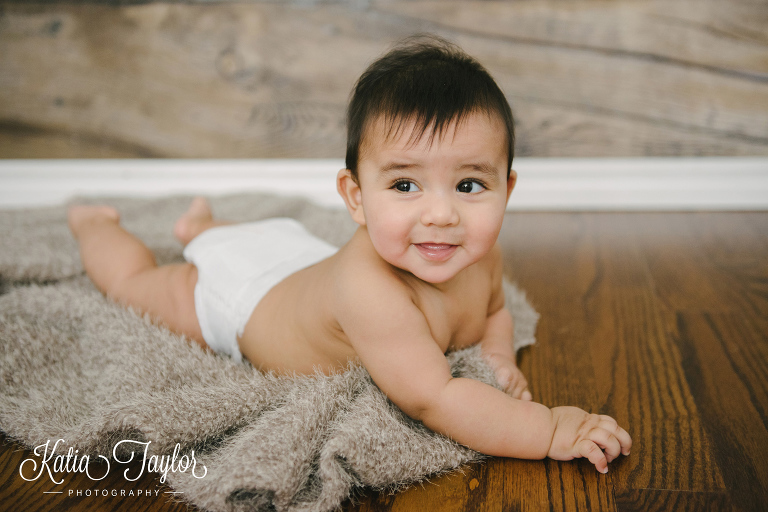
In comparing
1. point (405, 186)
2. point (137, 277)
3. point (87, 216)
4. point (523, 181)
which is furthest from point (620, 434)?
point (523, 181)

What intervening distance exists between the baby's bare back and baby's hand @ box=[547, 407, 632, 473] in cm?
21

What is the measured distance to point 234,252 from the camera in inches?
43.6

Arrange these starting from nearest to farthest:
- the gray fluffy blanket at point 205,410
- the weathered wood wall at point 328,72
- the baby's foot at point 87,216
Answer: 1. the gray fluffy blanket at point 205,410
2. the baby's foot at point 87,216
3. the weathered wood wall at point 328,72

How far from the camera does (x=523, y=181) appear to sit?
1.96 m

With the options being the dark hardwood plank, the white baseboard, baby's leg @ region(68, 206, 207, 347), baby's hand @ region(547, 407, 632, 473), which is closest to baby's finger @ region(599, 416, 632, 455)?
baby's hand @ region(547, 407, 632, 473)

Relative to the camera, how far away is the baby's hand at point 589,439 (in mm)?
743

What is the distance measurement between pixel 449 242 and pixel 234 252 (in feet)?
1.63

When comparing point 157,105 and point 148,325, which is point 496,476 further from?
point 157,105

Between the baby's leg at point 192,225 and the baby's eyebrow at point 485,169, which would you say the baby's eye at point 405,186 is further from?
the baby's leg at point 192,225

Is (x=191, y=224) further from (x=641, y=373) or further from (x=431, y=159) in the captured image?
(x=641, y=373)

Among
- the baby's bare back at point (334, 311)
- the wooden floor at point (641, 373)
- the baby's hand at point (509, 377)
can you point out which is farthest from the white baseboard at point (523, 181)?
the baby's hand at point (509, 377)

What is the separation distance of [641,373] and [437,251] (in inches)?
17.8

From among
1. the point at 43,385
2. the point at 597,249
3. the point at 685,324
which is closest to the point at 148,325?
the point at 43,385

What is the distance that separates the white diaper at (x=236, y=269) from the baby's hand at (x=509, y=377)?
0.37 meters
